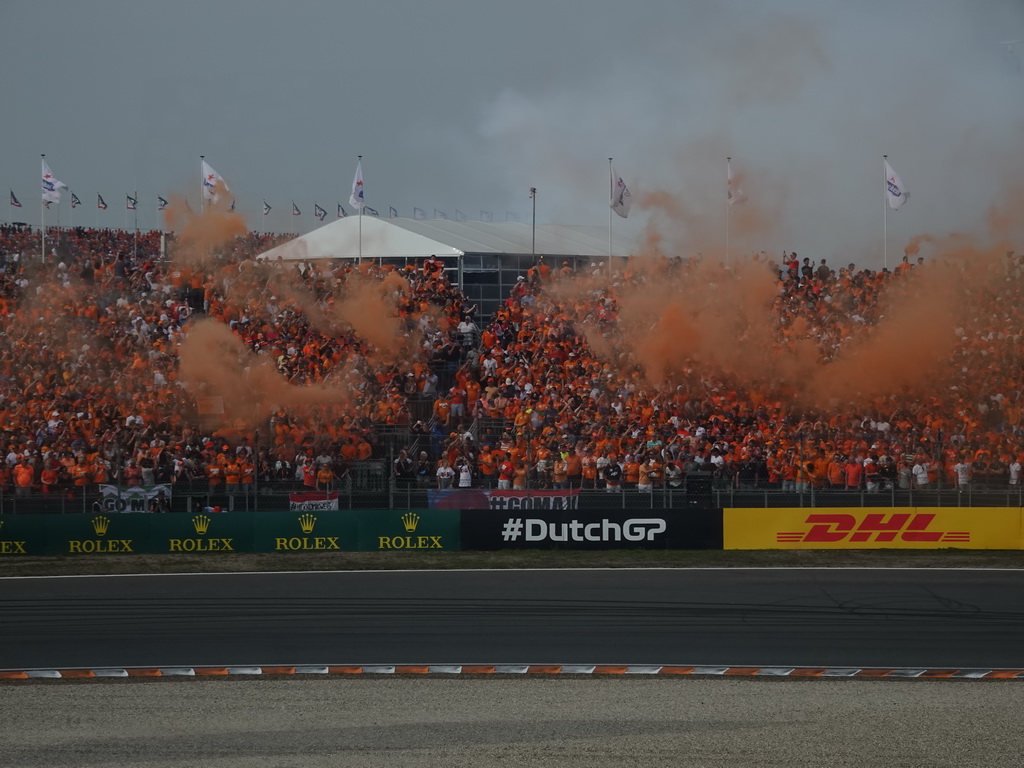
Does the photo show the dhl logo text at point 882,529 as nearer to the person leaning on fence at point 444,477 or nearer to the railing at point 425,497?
the railing at point 425,497

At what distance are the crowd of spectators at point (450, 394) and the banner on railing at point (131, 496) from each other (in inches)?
16.8

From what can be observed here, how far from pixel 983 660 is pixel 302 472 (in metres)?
13.5

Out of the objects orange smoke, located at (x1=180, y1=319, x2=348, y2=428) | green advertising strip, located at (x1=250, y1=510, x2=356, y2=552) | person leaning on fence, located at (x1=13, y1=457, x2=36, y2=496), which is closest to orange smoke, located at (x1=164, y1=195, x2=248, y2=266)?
orange smoke, located at (x1=180, y1=319, x2=348, y2=428)

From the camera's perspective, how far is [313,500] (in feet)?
74.6

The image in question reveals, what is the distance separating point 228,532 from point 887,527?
12616 mm

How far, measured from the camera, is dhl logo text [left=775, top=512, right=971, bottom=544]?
2227 cm

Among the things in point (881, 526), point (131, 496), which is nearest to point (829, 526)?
point (881, 526)

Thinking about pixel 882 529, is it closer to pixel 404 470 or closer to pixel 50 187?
pixel 404 470

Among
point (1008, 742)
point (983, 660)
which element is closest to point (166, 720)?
point (1008, 742)

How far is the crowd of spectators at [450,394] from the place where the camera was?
75.8 ft

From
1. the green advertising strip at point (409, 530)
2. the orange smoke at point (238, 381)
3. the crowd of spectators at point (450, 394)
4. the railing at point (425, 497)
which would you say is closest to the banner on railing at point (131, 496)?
the railing at point (425, 497)

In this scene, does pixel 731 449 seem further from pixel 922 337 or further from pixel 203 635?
pixel 203 635

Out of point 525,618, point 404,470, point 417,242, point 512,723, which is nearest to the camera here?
point 512,723

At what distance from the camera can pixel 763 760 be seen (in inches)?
401
